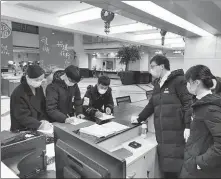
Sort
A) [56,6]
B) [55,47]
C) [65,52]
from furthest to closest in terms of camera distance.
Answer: [65,52], [55,47], [56,6]

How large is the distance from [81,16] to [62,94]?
2.83 meters

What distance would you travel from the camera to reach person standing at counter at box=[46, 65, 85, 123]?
2170 mm

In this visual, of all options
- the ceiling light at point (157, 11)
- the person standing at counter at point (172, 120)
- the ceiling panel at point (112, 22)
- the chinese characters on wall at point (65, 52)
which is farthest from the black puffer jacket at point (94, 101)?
the ceiling panel at point (112, 22)

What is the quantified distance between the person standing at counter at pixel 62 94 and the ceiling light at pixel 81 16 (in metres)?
2.25

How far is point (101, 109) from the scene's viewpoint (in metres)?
2.84

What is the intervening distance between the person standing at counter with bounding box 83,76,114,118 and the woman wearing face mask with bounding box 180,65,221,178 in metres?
1.33

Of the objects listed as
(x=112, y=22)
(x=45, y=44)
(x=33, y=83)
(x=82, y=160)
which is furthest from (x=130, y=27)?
(x=82, y=160)

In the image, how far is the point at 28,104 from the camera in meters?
2.01

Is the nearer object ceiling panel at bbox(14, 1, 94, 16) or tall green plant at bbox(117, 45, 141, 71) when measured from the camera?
ceiling panel at bbox(14, 1, 94, 16)

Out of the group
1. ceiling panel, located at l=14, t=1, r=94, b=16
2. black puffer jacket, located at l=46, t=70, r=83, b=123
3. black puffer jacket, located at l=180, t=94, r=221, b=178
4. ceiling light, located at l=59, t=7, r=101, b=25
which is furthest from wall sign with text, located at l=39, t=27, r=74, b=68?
black puffer jacket, located at l=180, t=94, r=221, b=178

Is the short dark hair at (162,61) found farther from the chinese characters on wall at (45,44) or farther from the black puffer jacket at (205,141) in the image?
the chinese characters on wall at (45,44)

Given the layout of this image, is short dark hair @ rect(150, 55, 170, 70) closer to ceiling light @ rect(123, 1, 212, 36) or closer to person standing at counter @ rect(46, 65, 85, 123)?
ceiling light @ rect(123, 1, 212, 36)

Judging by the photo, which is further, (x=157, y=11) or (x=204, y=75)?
(x=157, y=11)

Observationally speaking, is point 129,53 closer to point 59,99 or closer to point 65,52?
point 65,52
